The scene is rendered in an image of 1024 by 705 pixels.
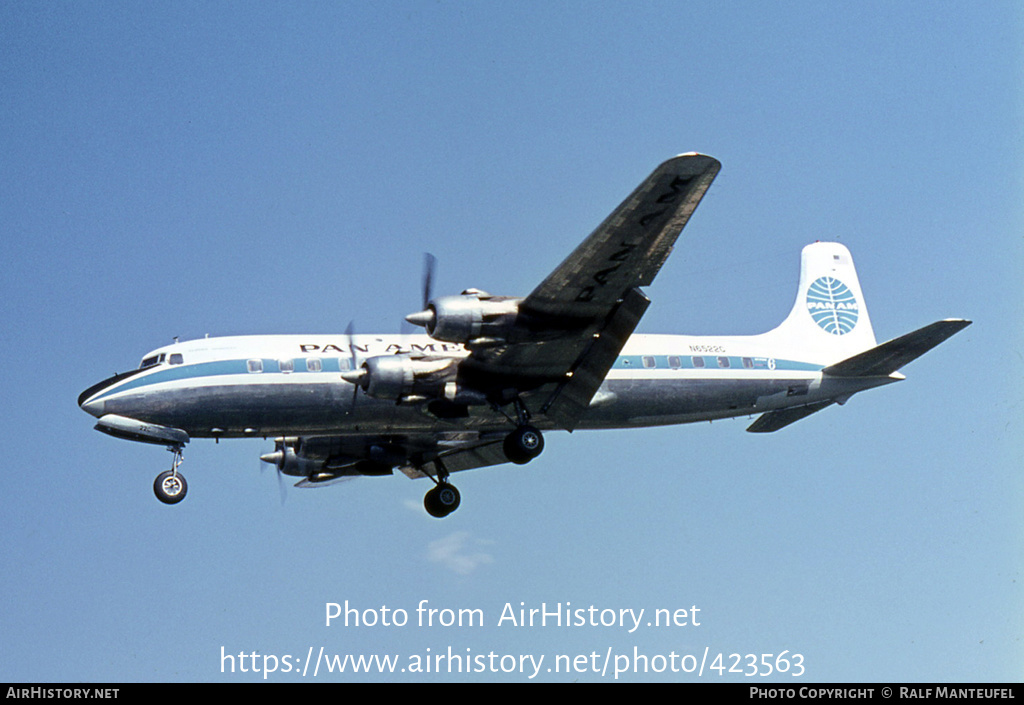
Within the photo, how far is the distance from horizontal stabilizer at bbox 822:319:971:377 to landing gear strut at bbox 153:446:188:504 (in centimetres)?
1626

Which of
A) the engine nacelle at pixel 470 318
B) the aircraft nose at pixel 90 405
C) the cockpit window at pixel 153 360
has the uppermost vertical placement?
the engine nacelle at pixel 470 318

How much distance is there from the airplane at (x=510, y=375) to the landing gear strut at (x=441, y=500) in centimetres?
4

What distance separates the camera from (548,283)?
909 inches

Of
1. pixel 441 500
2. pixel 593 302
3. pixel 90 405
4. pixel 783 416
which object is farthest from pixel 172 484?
pixel 783 416

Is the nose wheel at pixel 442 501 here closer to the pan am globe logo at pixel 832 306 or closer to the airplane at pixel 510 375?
the airplane at pixel 510 375

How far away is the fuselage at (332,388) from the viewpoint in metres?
24.2

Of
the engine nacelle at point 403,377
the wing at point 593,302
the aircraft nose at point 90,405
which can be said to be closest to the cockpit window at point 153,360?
the aircraft nose at point 90,405

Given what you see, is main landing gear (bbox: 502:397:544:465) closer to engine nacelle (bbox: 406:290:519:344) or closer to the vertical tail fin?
engine nacelle (bbox: 406:290:519:344)

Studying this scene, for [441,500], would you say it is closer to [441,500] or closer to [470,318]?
[441,500]

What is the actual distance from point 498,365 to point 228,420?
604 cm

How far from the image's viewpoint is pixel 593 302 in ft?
78.2

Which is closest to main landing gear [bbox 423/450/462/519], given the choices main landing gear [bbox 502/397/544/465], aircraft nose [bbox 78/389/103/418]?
main landing gear [bbox 502/397/544/465]

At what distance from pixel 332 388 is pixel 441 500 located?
5.99 m

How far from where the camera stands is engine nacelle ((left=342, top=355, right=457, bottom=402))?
23859 millimetres
